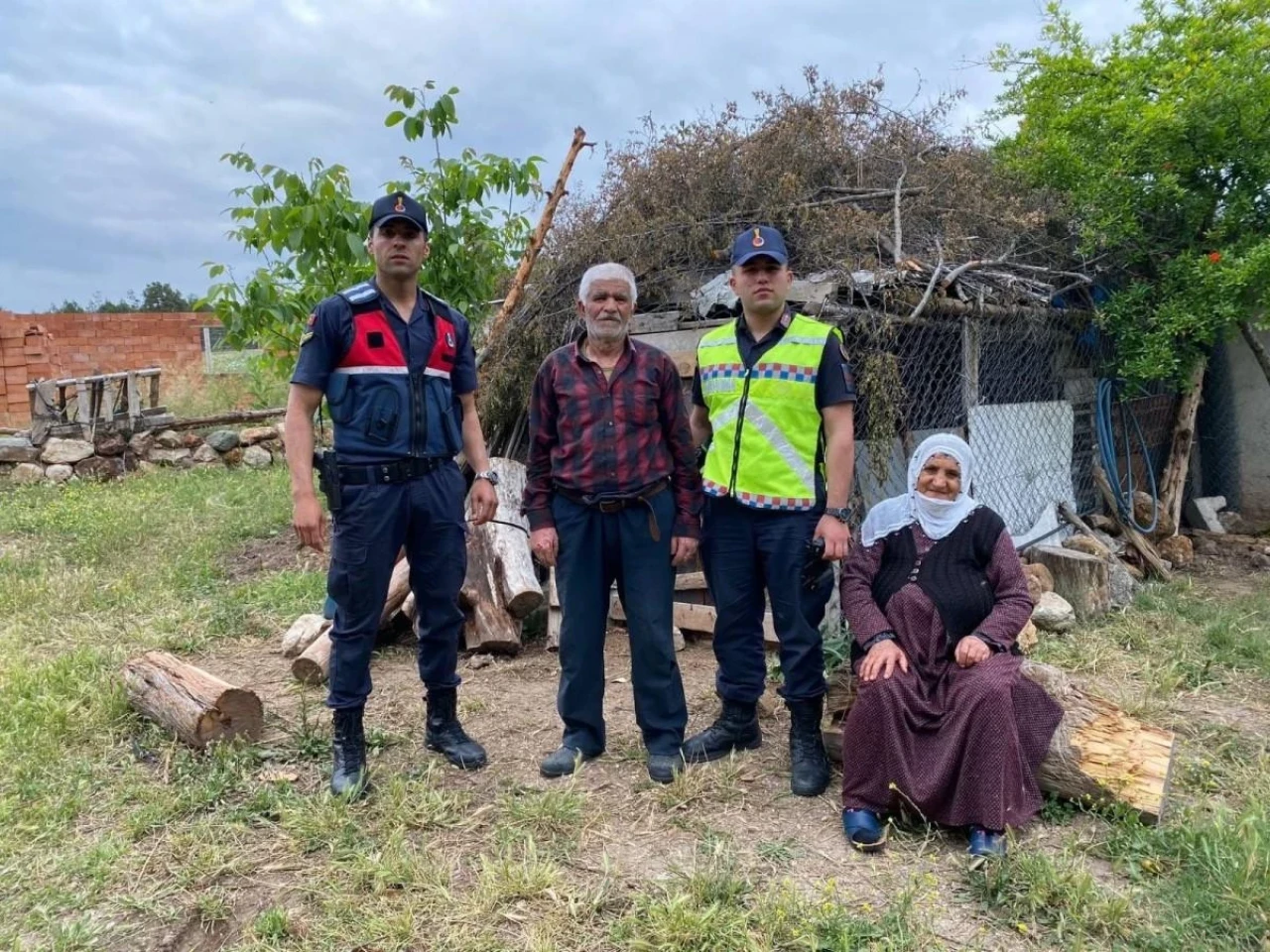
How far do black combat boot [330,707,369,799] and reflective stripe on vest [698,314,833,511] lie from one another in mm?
1587

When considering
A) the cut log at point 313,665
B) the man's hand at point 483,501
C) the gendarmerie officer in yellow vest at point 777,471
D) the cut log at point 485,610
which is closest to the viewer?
the gendarmerie officer in yellow vest at point 777,471

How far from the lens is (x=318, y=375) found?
3225mm

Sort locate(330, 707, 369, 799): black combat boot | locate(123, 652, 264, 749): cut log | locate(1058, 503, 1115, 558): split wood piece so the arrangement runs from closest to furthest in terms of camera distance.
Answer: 1. locate(330, 707, 369, 799): black combat boot
2. locate(123, 652, 264, 749): cut log
3. locate(1058, 503, 1115, 558): split wood piece

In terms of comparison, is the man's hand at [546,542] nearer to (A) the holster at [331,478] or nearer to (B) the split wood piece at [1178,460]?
(A) the holster at [331,478]

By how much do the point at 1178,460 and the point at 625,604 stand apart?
5.61 meters

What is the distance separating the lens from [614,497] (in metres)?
3.31

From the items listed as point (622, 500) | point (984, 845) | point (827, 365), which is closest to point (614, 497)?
point (622, 500)

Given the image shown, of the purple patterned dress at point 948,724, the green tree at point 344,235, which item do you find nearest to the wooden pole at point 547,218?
the green tree at point 344,235

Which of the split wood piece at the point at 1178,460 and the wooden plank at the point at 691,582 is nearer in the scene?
the wooden plank at the point at 691,582

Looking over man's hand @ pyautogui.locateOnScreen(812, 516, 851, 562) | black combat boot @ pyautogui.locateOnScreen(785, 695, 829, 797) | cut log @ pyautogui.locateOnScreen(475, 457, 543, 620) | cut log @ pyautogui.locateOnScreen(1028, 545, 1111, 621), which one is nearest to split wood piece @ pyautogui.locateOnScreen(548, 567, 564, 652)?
cut log @ pyautogui.locateOnScreen(475, 457, 543, 620)

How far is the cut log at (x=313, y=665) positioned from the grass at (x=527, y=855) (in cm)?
34

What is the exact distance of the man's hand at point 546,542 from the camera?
11.3 feet

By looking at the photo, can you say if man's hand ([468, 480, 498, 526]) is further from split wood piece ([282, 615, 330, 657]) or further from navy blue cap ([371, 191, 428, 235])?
split wood piece ([282, 615, 330, 657])

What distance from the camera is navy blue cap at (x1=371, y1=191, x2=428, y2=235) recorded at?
10.7ft
